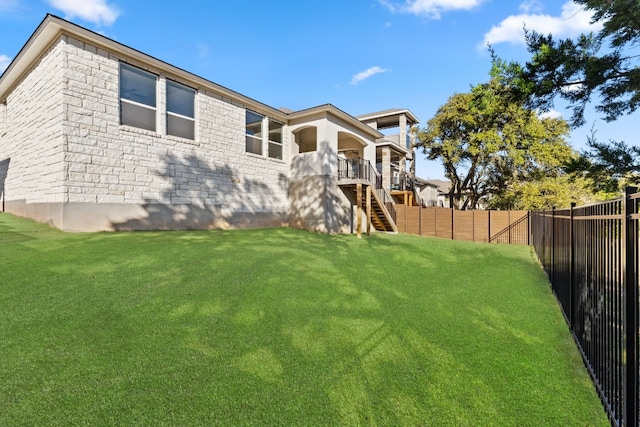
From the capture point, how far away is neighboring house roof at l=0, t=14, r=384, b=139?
7.76 m

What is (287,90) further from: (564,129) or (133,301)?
(564,129)

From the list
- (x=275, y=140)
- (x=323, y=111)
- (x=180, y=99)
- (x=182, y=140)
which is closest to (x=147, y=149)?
(x=182, y=140)

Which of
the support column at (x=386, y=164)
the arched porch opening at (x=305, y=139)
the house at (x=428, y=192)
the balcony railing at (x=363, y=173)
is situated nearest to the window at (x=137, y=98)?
the arched porch opening at (x=305, y=139)

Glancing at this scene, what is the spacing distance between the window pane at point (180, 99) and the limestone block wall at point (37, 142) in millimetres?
2854

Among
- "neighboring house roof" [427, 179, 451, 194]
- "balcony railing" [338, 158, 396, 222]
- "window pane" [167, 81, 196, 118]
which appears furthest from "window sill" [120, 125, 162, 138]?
"neighboring house roof" [427, 179, 451, 194]

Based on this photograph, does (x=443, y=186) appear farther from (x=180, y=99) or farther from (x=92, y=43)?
(x=92, y=43)

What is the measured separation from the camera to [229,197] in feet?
39.0

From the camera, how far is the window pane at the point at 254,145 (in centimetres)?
1288

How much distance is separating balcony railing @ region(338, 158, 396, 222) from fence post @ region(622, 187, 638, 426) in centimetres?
1182

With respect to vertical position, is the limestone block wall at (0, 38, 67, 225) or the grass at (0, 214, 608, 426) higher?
the limestone block wall at (0, 38, 67, 225)

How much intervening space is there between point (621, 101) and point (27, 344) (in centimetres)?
1212

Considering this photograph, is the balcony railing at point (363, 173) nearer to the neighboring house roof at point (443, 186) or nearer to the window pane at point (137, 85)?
A: the window pane at point (137, 85)

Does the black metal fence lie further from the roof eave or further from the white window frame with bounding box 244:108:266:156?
the white window frame with bounding box 244:108:266:156

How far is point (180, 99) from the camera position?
10500mm
